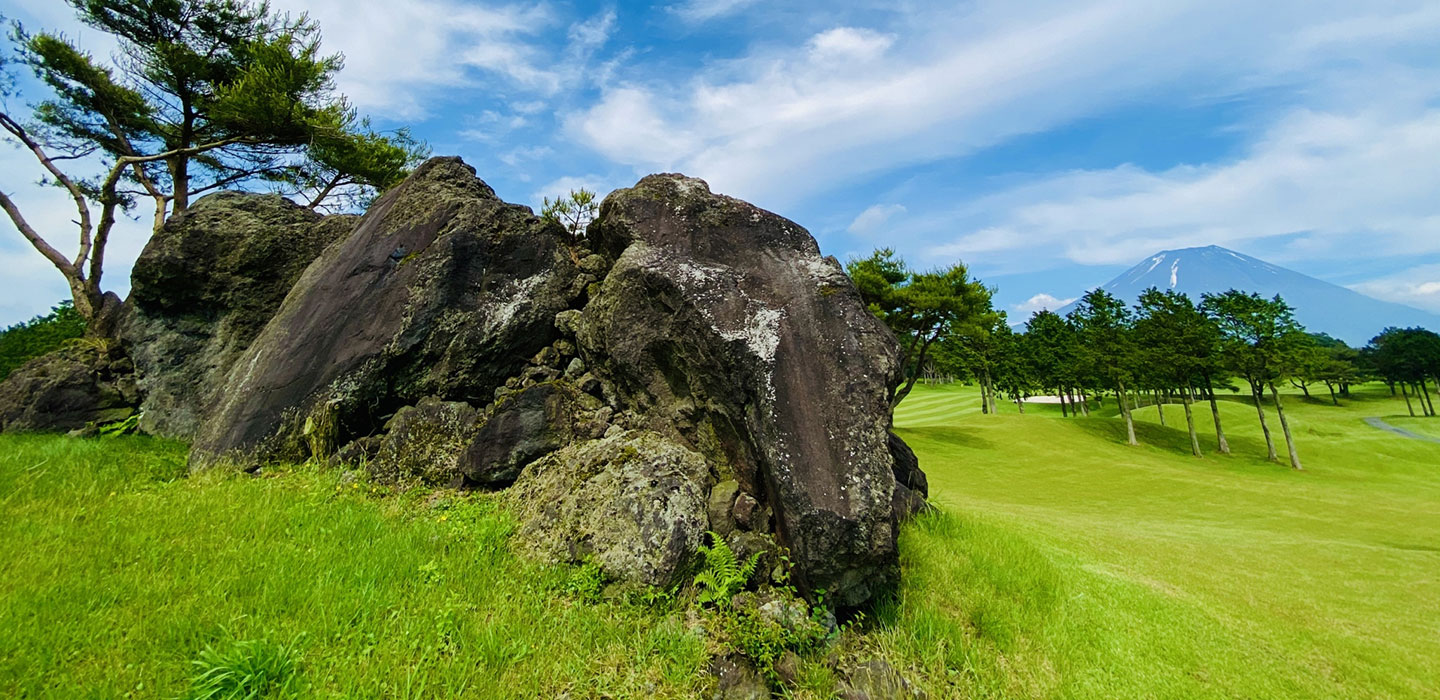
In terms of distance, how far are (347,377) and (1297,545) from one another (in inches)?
808

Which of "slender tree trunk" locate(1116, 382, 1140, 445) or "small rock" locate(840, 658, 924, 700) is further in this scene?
"slender tree trunk" locate(1116, 382, 1140, 445)

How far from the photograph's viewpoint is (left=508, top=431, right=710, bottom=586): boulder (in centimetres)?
529

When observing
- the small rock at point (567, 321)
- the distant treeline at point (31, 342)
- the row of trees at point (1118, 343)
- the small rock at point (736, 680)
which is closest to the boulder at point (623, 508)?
the small rock at point (736, 680)

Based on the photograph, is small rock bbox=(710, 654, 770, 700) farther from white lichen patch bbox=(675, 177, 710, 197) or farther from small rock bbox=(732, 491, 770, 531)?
white lichen patch bbox=(675, 177, 710, 197)

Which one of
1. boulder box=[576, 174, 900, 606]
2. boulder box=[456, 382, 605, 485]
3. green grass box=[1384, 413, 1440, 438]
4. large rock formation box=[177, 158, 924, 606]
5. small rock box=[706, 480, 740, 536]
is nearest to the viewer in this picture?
boulder box=[576, 174, 900, 606]

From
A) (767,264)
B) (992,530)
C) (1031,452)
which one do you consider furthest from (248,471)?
(1031,452)

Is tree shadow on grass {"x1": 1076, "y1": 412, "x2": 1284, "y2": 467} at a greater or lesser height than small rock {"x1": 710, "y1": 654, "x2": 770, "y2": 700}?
lesser

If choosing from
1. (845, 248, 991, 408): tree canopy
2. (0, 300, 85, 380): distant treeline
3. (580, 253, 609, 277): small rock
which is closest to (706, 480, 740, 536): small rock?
(580, 253, 609, 277): small rock

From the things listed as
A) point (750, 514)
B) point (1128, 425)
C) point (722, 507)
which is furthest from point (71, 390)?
point (1128, 425)

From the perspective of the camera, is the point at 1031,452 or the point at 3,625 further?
the point at 1031,452

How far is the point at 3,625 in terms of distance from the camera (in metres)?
3.64

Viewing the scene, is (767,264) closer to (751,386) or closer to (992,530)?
(751,386)

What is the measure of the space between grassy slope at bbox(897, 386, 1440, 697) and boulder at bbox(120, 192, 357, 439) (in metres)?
11.8

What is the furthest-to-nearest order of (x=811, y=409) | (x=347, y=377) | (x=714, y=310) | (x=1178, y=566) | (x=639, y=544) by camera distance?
(x=1178, y=566), (x=347, y=377), (x=714, y=310), (x=811, y=409), (x=639, y=544)
